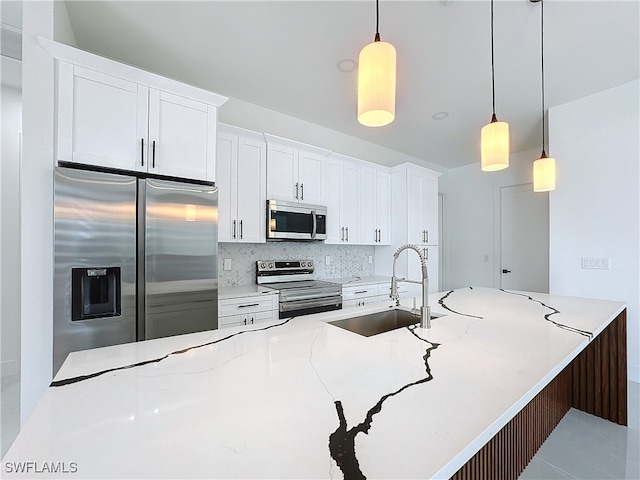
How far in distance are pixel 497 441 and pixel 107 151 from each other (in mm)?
2532

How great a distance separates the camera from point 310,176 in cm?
335

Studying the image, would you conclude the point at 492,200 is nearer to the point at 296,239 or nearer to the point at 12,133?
the point at 296,239

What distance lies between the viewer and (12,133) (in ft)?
8.45

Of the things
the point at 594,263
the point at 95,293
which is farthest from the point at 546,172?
the point at 95,293

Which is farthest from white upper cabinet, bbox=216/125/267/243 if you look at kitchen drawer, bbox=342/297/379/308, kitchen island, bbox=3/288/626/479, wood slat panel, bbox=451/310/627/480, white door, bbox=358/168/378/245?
wood slat panel, bbox=451/310/627/480

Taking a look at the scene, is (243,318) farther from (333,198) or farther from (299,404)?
(299,404)

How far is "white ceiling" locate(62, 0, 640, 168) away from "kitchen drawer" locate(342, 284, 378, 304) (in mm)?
2001

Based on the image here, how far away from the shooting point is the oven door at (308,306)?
273cm

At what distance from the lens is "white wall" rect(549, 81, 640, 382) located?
109 inches

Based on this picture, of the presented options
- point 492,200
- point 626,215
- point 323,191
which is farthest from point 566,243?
point 323,191

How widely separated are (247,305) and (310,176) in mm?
1603

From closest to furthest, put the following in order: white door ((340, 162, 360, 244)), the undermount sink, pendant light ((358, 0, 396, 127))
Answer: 1. pendant light ((358, 0, 396, 127))
2. the undermount sink
3. white door ((340, 162, 360, 244))

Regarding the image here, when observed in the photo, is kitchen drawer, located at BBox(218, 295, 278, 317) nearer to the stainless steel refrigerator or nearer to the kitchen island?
the stainless steel refrigerator

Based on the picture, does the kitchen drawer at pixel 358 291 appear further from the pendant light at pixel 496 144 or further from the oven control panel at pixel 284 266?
the pendant light at pixel 496 144
